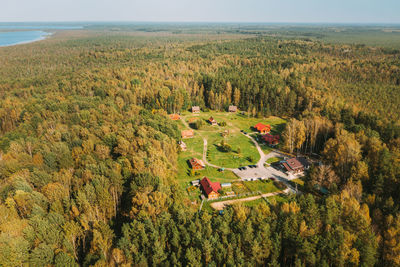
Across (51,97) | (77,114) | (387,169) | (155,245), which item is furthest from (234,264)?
(51,97)

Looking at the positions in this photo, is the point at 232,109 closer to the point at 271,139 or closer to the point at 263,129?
the point at 263,129

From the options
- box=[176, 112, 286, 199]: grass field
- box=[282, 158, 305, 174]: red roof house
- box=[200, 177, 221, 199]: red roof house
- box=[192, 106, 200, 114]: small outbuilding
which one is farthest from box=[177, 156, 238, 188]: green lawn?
box=[192, 106, 200, 114]: small outbuilding

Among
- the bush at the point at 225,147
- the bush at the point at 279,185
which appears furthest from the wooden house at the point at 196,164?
the bush at the point at 279,185

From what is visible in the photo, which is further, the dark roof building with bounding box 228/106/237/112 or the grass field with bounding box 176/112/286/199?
the dark roof building with bounding box 228/106/237/112

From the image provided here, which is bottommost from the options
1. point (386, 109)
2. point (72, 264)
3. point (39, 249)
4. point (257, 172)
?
point (257, 172)

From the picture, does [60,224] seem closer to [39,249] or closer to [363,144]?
[39,249]

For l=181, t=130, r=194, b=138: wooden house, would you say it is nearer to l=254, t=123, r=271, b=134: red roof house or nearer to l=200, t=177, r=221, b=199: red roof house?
l=254, t=123, r=271, b=134: red roof house

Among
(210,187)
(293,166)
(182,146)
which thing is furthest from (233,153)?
(210,187)
